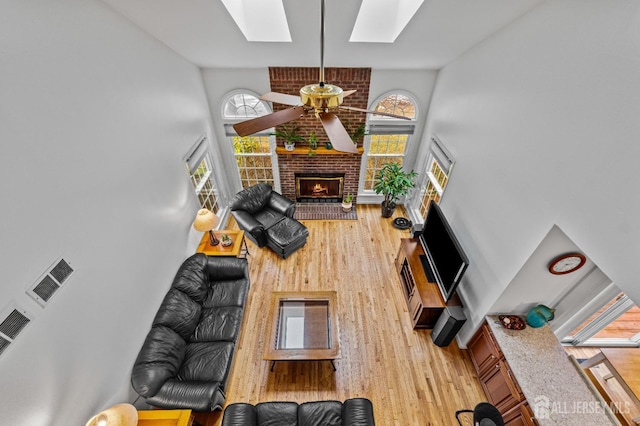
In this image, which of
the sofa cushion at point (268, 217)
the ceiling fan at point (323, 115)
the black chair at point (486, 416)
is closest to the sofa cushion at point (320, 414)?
the black chair at point (486, 416)

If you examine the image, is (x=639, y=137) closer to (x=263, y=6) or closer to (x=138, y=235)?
(x=263, y=6)

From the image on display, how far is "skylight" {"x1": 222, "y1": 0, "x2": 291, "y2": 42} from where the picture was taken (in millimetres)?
2826

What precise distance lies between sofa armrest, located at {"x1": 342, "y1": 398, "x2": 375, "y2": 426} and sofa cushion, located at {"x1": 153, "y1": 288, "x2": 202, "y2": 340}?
2.02 meters

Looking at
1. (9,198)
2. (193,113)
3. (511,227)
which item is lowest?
(9,198)

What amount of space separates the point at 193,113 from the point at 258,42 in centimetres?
165

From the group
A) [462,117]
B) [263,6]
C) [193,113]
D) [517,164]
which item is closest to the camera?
[517,164]

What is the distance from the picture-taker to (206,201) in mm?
4902

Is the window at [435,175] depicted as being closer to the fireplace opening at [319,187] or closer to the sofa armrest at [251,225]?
the fireplace opening at [319,187]

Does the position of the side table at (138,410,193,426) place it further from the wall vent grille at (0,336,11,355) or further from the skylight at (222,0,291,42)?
the skylight at (222,0,291,42)

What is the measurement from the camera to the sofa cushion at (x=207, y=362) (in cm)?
292

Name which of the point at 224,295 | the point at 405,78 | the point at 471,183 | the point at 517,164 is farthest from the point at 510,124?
the point at 224,295

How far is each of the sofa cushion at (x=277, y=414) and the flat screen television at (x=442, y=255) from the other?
7.10 feet

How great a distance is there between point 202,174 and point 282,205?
1.52 m

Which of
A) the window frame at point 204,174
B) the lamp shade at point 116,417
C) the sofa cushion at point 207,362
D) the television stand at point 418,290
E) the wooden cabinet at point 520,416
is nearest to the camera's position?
the lamp shade at point 116,417
